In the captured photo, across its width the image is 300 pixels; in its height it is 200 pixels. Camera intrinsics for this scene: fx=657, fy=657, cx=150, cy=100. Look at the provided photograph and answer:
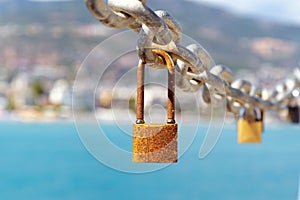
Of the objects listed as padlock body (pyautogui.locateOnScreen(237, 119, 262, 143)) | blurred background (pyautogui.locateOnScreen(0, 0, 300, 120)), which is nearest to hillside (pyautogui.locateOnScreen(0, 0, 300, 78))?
blurred background (pyautogui.locateOnScreen(0, 0, 300, 120))

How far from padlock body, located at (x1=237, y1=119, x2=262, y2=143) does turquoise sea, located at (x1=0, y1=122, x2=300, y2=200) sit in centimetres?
612

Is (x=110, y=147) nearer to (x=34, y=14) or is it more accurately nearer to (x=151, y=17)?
(x=151, y=17)

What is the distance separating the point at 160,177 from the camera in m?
17.2

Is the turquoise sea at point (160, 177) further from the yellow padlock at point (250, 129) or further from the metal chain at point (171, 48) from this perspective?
the metal chain at point (171, 48)

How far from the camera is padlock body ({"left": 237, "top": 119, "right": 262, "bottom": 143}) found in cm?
124

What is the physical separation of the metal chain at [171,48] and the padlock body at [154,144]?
0.06 m

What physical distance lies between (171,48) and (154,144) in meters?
0.09

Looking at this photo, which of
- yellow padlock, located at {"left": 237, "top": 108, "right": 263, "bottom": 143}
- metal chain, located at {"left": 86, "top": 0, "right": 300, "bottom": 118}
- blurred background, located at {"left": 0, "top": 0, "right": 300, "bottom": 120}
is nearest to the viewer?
metal chain, located at {"left": 86, "top": 0, "right": 300, "bottom": 118}

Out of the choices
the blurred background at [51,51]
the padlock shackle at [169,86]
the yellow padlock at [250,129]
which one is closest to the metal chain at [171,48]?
the padlock shackle at [169,86]

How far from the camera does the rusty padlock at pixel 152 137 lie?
605 mm

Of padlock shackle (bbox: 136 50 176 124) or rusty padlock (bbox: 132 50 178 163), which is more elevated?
padlock shackle (bbox: 136 50 176 124)

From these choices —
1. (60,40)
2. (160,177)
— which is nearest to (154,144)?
(160,177)

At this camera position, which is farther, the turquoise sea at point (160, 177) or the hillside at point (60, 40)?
the hillside at point (60, 40)

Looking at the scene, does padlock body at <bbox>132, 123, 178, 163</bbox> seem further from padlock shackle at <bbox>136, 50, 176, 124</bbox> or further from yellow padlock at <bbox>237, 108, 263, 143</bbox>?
yellow padlock at <bbox>237, 108, 263, 143</bbox>
